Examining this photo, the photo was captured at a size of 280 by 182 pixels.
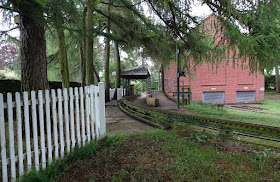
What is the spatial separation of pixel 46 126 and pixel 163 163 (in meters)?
2.11

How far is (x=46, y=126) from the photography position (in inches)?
117

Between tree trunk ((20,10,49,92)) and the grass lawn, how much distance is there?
6.07ft

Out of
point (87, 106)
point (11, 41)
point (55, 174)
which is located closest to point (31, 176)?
point (55, 174)

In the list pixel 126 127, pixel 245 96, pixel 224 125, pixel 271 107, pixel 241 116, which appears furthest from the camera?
pixel 245 96

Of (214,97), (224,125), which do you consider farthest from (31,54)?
(214,97)

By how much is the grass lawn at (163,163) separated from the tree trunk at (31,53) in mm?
1851

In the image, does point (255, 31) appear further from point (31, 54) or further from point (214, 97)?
point (214, 97)

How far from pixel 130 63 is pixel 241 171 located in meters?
16.7

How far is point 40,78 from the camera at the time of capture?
12.1ft

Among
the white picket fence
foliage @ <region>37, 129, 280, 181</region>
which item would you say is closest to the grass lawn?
foliage @ <region>37, 129, 280, 181</region>

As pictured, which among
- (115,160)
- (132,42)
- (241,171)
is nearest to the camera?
(241,171)

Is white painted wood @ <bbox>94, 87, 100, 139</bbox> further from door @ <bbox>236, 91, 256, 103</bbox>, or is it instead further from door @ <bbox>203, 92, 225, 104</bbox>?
door @ <bbox>236, 91, 256, 103</bbox>

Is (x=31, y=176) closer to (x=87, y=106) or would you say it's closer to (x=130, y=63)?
(x=87, y=106)

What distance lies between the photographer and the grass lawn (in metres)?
2.32
